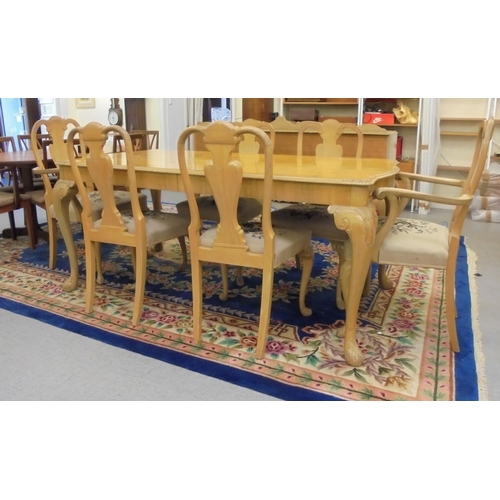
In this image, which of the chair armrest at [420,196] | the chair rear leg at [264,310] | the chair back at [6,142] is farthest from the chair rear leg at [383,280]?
the chair back at [6,142]

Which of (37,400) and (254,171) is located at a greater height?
(254,171)

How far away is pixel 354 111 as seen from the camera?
552cm

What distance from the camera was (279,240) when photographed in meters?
2.04

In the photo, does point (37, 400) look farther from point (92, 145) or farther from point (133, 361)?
point (92, 145)

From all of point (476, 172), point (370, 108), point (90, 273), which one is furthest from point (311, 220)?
point (370, 108)

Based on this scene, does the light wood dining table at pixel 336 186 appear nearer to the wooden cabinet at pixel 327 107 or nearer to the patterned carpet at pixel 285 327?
the patterned carpet at pixel 285 327

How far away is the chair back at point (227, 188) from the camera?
1784 millimetres

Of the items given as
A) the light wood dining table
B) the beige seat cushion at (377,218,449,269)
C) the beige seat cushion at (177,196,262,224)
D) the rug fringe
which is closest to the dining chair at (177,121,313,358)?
the light wood dining table

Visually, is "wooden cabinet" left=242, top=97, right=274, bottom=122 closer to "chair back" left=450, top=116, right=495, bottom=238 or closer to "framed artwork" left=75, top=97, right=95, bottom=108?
"framed artwork" left=75, top=97, right=95, bottom=108

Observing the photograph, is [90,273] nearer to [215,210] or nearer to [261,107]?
[215,210]

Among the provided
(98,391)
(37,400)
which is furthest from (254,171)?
(37,400)

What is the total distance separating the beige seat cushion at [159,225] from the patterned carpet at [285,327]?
390 millimetres

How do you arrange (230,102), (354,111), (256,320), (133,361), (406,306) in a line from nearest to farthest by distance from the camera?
(133,361), (256,320), (406,306), (354,111), (230,102)

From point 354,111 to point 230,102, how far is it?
65.7 inches
